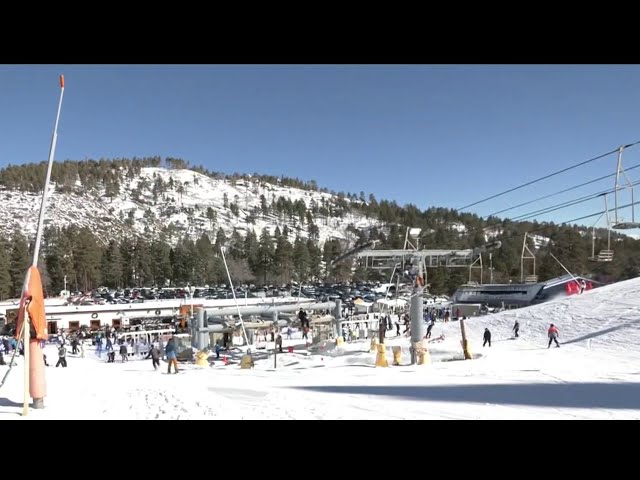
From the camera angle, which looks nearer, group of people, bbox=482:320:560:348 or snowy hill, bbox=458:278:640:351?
group of people, bbox=482:320:560:348

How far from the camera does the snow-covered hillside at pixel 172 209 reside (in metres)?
140

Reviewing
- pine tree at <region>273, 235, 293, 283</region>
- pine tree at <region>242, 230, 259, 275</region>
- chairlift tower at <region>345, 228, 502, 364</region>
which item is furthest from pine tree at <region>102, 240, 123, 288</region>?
chairlift tower at <region>345, 228, 502, 364</region>

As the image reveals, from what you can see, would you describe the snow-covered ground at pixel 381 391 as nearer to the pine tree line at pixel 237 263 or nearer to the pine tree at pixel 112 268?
the pine tree line at pixel 237 263

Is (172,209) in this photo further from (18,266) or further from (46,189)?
(46,189)

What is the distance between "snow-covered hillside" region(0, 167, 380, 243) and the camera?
139750 millimetres

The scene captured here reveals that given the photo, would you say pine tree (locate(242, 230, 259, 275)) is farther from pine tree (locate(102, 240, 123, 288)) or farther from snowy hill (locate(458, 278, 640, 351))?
snowy hill (locate(458, 278, 640, 351))

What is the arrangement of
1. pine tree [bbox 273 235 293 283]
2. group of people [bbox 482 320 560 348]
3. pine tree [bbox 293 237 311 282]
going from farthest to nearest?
1. pine tree [bbox 293 237 311 282]
2. pine tree [bbox 273 235 293 283]
3. group of people [bbox 482 320 560 348]

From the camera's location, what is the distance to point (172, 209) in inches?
6348

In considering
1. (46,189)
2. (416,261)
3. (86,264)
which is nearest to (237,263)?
(86,264)

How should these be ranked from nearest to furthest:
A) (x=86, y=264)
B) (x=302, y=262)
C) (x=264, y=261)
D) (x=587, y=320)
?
(x=587, y=320) → (x=86, y=264) → (x=264, y=261) → (x=302, y=262)

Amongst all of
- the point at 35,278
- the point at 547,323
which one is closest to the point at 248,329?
the point at 547,323
